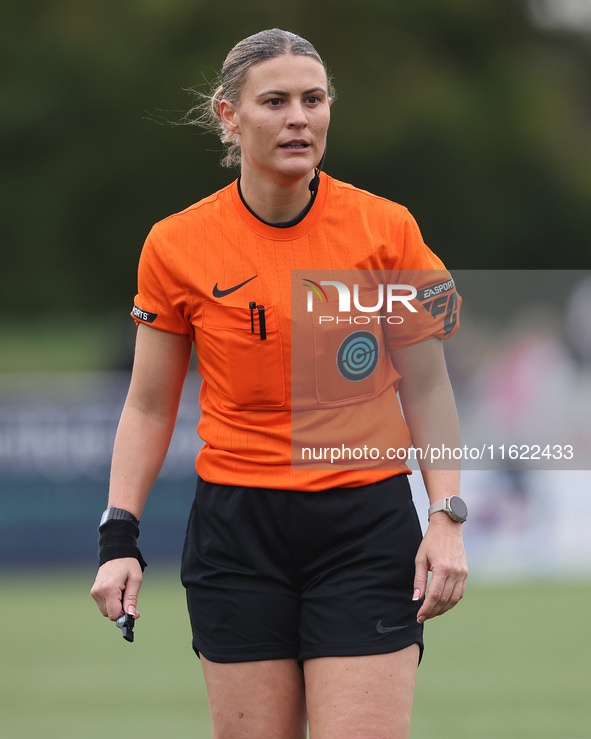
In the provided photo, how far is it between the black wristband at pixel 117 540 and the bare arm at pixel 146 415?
30 mm

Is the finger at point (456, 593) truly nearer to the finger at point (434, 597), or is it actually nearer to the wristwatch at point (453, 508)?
the finger at point (434, 597)

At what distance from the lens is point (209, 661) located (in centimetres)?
327

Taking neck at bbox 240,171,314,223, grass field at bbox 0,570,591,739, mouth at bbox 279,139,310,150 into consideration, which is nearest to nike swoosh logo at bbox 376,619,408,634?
neck at bbox 240,171,314,223

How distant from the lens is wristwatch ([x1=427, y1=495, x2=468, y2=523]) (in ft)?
10.5

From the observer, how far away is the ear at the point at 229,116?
3367 mm

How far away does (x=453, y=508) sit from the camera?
321 centimetres

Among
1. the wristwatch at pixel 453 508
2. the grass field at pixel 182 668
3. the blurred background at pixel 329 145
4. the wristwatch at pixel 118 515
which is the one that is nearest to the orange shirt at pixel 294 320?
the wristwatch at pixel 453 508

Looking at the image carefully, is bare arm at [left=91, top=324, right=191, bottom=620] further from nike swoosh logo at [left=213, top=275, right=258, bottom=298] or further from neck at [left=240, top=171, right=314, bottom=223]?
neck at [left=240, top=171, right=314, bottom=223]

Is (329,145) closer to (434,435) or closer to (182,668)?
(182,668)

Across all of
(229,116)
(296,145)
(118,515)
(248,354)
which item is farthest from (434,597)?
(229,116)

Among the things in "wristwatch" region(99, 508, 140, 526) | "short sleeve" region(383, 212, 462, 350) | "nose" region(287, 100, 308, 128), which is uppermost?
"nose" region(287, 100, 308, 128)

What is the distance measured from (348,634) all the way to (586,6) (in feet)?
62.4

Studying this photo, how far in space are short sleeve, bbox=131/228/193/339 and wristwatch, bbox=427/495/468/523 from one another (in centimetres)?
79

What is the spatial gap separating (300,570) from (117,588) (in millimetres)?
472
